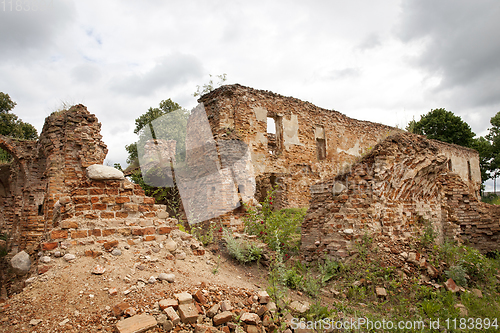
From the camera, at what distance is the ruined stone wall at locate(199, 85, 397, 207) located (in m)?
11.2

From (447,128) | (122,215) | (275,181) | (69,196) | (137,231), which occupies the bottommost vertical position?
(137,231)

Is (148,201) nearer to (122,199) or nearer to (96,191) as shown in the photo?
(122,199)

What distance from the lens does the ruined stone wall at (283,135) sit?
36.7 feet

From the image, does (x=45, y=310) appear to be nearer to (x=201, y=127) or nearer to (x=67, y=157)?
(x=67, y=157)

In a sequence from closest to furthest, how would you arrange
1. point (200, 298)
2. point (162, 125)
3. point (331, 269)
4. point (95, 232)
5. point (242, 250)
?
point (200, 298), point (95, 232), point (331, 269), point (242, 250), point (162, 125)

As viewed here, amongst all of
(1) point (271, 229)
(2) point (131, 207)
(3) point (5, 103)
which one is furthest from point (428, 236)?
(3) point (5, 103)

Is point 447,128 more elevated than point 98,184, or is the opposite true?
point 447,128

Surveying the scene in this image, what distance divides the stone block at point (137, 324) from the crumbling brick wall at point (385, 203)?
359cm

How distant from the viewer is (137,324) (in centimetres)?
219

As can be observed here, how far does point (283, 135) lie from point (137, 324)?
11.2 metres

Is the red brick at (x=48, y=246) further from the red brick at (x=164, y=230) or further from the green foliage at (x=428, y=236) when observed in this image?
the green foliage at (x=428, y=236)

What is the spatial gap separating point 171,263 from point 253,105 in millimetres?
9453

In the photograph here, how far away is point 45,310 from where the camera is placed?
2256 millimetres

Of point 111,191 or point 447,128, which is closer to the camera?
point 111,191
